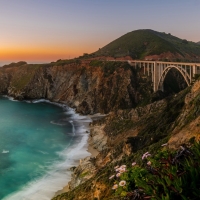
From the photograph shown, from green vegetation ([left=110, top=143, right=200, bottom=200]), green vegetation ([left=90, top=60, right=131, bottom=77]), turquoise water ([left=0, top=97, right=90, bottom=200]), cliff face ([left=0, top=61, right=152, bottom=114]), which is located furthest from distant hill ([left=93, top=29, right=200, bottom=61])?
green vegetation ([left=110, top=143, right=200, bottom=200])

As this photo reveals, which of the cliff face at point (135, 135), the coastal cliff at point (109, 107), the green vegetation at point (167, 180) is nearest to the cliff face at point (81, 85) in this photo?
the coastal cliff at point (109, 107)

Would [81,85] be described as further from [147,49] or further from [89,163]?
[89,163]

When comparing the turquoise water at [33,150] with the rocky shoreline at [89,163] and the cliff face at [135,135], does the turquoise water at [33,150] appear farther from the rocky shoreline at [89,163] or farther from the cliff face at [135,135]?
the cliff face at [135,135]

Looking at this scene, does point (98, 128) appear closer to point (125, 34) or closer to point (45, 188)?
point (45, 188)

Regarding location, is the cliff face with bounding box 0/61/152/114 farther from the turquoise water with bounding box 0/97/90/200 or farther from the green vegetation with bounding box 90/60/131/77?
the turquoise water with bounding box 0/97/90/200

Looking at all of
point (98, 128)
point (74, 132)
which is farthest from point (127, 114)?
point (74, 132)

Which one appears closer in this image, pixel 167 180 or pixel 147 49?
pixel 167 180

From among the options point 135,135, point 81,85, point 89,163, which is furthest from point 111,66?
point 89,163
